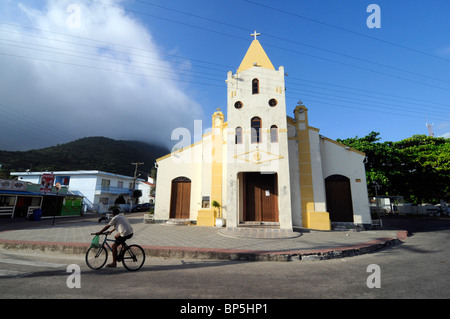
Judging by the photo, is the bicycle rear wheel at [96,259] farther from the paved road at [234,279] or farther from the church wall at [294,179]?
the church wall at [294,179]

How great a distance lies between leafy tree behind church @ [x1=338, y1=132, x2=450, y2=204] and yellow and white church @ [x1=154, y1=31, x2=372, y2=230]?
9.02m

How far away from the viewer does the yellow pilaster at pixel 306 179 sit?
12867 mm

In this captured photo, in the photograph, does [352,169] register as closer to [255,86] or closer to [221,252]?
[255,86]

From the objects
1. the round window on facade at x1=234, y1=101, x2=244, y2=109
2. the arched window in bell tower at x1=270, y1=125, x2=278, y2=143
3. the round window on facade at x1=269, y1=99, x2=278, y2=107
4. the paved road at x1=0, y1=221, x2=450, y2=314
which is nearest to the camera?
the paved road at x1=0, y1=221, x2=450, y2=314

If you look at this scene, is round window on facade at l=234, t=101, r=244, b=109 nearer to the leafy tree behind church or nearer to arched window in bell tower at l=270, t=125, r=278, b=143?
arched window in bell tower at l=270, t=125, r=278, b=143

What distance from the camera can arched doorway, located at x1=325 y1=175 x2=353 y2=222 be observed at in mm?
14062

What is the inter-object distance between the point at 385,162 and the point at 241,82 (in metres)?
18.9

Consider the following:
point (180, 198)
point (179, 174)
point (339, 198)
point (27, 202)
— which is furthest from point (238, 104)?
point (27, 202)

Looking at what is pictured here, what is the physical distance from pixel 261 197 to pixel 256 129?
16.1 ft

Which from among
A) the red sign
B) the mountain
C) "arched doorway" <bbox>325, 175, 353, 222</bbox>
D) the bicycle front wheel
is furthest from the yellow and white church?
the mountain

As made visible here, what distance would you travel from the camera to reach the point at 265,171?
1288 centimetres
